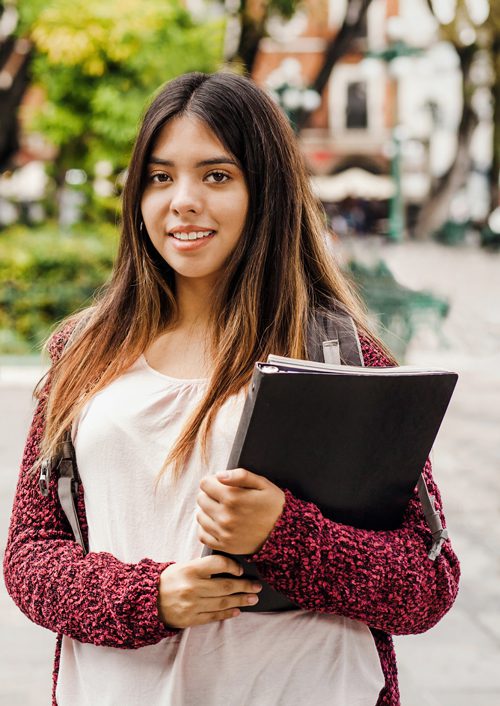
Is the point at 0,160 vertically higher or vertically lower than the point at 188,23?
lower

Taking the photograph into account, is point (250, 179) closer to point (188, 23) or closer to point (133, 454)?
point (133, 454)

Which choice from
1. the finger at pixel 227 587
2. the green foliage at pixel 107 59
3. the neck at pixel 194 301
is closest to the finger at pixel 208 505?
the finger at pixel 227 587

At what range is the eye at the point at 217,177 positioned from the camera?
1.61m

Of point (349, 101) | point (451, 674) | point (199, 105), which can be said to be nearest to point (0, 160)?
point (451, 674)

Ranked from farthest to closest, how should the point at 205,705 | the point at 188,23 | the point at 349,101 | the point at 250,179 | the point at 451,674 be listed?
the point at 349,101 → the point at 188,23 → the point at 451,674 → the point at 250,179 → the point at 205,705

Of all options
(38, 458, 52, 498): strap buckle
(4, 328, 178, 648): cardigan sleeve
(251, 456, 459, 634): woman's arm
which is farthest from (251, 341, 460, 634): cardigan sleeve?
(38, 458, 52, 498): strap buckle

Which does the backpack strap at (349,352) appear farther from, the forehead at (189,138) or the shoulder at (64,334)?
the shoulder at (64,334)

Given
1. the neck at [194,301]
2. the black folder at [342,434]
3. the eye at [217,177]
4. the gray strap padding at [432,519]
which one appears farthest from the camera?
the neck at [194,301]

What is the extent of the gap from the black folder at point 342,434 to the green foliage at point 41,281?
8.85 metres

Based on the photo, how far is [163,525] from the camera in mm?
1561

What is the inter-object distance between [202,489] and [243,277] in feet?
1.35

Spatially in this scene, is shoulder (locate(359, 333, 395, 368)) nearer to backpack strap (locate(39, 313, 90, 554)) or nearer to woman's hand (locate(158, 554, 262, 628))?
woman's hand (locate(158, 554, 262, 628))

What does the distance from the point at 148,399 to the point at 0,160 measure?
12.3 meters

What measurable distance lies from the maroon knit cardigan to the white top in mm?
59
